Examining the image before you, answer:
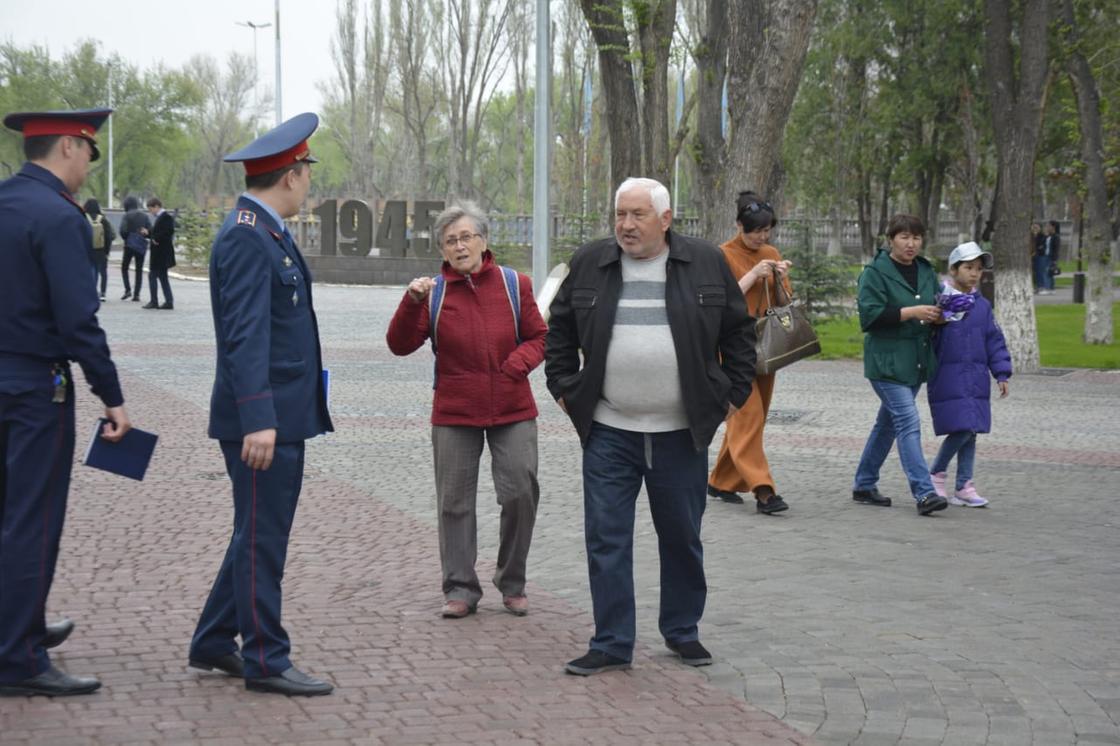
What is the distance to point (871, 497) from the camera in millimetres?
9453

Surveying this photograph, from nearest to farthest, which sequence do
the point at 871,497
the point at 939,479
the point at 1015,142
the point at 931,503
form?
the point at 931,503 < the point at 871,497 < the point at 939,479 < the point at 1015,142

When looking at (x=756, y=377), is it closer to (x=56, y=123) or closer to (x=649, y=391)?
(x=649, y=391)

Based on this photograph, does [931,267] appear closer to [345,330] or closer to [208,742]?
[208,742]

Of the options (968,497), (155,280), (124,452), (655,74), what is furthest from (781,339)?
(155,280)

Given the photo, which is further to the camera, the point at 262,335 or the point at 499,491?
the point at 499,491

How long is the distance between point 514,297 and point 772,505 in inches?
120

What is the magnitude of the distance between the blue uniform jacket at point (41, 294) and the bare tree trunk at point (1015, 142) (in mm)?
14876

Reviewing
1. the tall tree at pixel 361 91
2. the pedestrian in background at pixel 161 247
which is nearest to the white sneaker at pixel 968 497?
the pedestrian in background at pixel 161 247

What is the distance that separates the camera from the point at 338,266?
39812 millimetres

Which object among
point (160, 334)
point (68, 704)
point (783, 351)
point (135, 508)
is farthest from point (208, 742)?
point (160, 334)

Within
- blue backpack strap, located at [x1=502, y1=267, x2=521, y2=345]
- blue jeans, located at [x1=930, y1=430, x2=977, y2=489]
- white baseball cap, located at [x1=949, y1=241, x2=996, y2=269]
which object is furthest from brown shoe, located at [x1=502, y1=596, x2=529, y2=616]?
white baseball cap, located at [x1=949, y1=241, x2=996, y2=269]

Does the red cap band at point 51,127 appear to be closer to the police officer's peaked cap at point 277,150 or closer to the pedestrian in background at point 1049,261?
the police officer's peaked cap at point 277,150

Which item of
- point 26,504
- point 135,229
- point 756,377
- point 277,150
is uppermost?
point 277,150

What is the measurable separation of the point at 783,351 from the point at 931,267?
1112 millimetres
